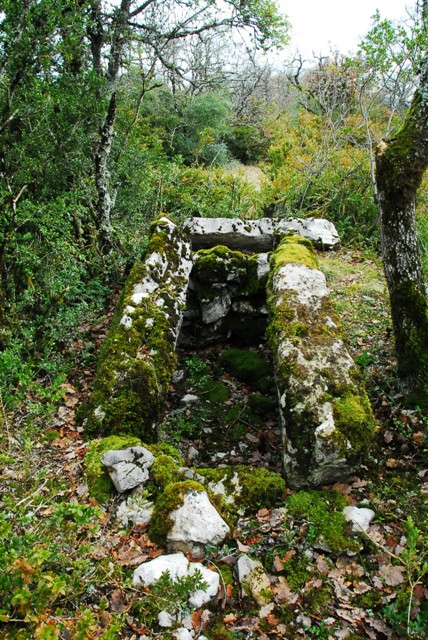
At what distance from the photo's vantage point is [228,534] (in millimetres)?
3207

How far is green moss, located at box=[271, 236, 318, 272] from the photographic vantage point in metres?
6.11

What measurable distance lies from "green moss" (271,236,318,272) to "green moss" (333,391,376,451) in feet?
8.12

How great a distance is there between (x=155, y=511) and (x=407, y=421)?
3008mm

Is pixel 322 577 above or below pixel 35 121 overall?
below

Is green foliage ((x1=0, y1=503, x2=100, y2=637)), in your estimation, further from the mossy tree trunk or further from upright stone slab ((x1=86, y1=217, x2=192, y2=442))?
the mossy tree trunk

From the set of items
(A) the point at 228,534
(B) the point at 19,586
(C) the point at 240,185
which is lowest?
(A) the point at 228,534

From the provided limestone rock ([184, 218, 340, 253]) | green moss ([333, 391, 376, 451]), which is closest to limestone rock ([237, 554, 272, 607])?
green moss ([333, 391, 376, 451])

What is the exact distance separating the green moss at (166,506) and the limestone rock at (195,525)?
0.03 metres

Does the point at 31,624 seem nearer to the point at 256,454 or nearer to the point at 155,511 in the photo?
the point at 155,511

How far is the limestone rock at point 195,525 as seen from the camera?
303 cm

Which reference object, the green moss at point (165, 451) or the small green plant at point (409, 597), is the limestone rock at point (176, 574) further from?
the small green plant at point (409, 597)

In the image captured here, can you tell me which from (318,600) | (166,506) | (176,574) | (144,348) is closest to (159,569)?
(176,574)

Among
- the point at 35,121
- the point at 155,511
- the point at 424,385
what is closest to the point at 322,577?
the point at 155,511

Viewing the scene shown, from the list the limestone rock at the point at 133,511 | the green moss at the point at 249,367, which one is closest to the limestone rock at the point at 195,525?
the limestone rock at the point at 133,511
